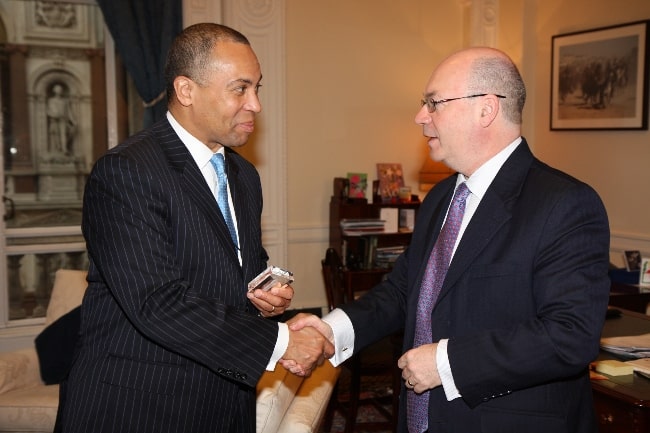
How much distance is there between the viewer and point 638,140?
5.62 metres

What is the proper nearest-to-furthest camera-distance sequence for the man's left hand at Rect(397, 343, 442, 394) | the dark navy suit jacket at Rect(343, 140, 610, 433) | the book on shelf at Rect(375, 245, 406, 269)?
the dark navy suit jacket at Rect(343, 140, 610, 433), the man's left hand at Rect(397, 343, 442, 394), the book on shelf at Rect(375, 245, 406, 269)

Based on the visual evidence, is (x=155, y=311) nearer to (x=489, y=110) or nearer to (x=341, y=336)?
(x=341, y=336)

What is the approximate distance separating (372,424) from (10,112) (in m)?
3.85

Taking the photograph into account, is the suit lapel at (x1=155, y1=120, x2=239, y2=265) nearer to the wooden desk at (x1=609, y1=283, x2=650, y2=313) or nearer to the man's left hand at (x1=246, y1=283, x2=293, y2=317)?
the man's left hand at (x1=246, y1=283, x2=293, y2=317)

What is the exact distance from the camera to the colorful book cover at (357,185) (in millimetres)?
6066

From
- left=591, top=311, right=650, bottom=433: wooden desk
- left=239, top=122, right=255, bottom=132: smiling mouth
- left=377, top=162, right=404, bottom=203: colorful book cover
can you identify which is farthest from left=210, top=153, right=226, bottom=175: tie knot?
left=377, top=162, right=404, bottom=203: colorful book cover

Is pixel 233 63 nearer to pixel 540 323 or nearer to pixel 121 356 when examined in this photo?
pixel 121 356

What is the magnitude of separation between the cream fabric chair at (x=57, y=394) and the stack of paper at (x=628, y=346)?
1.13m

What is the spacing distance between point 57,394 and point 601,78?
4.91 metres

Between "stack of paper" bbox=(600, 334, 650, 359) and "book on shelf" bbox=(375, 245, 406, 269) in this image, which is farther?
"book on shelf" bbox=(375, 245, 406, 269)

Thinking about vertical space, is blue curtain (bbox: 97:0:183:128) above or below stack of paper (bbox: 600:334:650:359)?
above

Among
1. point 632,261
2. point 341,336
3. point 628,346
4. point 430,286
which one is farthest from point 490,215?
point 632,261

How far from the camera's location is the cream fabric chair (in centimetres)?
244

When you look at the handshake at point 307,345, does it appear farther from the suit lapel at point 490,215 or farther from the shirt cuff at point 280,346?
the suit lapel at point 490,215
